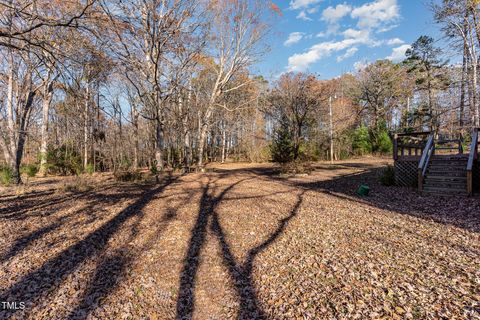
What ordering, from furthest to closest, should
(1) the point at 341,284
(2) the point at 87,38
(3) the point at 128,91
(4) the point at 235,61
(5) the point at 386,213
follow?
(3) the point at 128,91
(4) the point at 235,61
(5) the point at 386,213
(2) the point at 87,38
(1) the point at 341,284

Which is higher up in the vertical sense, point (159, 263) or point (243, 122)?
point (243, 122)

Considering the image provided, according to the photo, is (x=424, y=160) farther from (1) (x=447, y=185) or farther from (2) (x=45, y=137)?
(2) (x=45, y=137)

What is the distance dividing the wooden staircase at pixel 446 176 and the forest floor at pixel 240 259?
24.0 inches

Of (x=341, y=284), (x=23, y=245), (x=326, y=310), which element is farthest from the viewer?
(x=23, y=245)

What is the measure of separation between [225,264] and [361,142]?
67.2 ft

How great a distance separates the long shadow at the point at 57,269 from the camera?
2529 mm

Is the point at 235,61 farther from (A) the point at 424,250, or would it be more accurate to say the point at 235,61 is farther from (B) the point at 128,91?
(A) the point at 424,250

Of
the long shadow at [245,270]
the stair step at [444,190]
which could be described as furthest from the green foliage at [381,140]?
the long shadow at [245,270]

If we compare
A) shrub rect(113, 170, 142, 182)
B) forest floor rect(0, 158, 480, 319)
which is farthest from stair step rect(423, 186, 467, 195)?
shrub rect(113, 170, 142, 182)

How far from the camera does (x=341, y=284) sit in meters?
2.65

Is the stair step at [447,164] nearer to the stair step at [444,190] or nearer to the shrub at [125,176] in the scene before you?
the stair step at [444,190]

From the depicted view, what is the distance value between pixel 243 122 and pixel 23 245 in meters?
21.0

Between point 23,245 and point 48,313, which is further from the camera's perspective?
point 23,245

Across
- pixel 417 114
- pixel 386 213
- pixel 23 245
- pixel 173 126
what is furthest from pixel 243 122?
pixel 23 245
